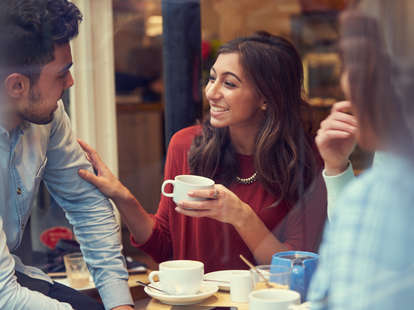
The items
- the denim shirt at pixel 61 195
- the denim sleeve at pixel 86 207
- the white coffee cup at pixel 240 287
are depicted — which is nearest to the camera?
the white coffee cup at pixel 240 287

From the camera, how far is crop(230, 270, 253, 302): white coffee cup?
127cm

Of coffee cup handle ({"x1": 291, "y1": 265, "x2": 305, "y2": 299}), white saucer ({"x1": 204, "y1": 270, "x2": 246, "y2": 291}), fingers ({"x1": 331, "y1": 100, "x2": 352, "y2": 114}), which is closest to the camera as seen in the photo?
fingers ({"x1": 331, "y1": 100, "x2": 352, "y2": 114})

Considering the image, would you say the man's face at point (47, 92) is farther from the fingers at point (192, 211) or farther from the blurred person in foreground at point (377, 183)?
the blurred person in foreground at point (377, 183)

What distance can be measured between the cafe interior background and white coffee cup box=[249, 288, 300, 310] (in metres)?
0.28

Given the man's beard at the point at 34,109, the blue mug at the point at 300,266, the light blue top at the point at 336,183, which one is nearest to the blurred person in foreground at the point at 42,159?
the man's beard at the point at 34,109

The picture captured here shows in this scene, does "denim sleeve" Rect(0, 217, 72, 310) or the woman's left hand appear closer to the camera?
"denim sleeve" Rect(0, 217, 72, 310)

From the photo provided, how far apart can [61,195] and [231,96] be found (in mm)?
541

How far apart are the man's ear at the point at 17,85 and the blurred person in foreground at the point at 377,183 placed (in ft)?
2.64

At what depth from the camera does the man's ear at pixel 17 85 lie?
1.47 m

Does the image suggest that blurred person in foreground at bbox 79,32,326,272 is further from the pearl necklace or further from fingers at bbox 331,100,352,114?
fingers at bbox 331,100,352,114

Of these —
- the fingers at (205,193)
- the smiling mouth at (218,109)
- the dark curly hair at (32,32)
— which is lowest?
the fingers at (205,193)

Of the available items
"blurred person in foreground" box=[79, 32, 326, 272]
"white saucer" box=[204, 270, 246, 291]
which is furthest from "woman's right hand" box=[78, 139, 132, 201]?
"white saucer" box=[204, 270, 246, 291]

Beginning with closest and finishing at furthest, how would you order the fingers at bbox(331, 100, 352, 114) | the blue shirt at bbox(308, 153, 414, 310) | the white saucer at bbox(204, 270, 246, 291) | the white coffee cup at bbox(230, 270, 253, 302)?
1. the blue shirt at bbox(308, 153, 414, 310)
2. the fingers at bbox(331, 100, 352, 114)
3. the white coffee cup at bbox(230, 270, 253, 302)
4. the white saucer at bbox(204, 270, 246, 291)

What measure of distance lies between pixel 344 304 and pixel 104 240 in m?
0.87
